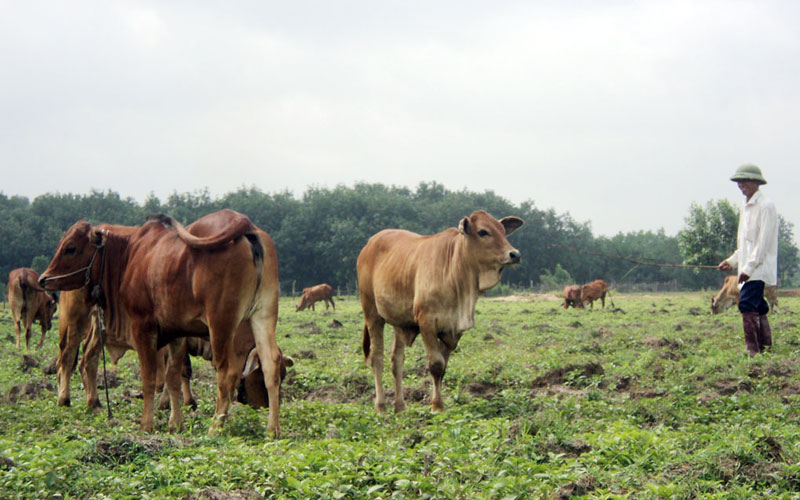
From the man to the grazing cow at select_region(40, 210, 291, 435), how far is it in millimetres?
6064

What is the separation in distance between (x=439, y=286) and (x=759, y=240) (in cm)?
453

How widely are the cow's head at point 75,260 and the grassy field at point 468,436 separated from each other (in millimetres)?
1475

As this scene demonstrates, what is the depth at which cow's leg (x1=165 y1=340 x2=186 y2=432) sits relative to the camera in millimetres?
7344

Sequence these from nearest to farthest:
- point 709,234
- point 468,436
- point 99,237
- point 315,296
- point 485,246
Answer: point 468,436
point 99,237
point 485,246
point 315,296
point 709,234

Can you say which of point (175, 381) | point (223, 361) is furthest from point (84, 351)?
point (223, 361)

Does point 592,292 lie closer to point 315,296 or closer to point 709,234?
point 315,296

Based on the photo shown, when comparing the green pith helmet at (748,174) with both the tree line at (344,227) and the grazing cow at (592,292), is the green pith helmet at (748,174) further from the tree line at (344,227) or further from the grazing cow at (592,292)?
the tree line at (344,227)

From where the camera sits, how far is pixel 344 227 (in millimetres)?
75125

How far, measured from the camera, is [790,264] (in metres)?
119

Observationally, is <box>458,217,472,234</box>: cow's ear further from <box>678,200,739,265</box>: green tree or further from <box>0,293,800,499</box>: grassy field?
<box>678,200,739,265</box>: green tree

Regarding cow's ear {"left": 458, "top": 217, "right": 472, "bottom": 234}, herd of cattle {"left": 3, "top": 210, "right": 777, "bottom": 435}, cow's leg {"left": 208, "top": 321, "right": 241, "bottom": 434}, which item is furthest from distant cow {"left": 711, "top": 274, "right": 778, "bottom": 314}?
cow's leg {"left": 208, "top": 321, "right": 241, "bottom": 434}

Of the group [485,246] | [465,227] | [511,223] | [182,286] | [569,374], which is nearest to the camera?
[182,286]

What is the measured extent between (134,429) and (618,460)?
4.76 meters

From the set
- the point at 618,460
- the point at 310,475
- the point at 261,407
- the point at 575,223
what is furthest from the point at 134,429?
the point at 575,223
